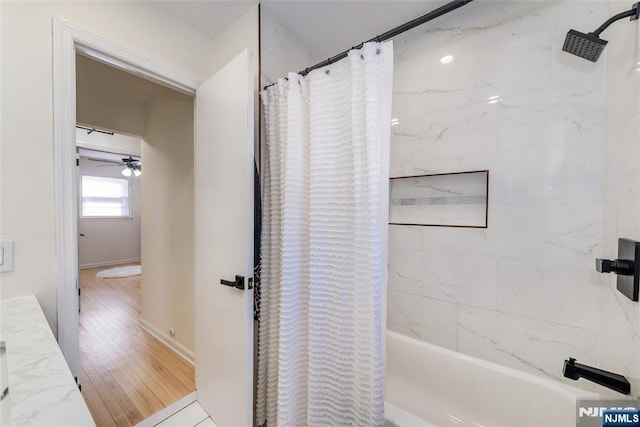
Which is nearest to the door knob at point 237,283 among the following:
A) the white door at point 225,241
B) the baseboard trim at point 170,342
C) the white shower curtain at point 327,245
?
the white door at point 225,241

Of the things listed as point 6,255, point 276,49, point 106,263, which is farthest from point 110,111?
point 106,263

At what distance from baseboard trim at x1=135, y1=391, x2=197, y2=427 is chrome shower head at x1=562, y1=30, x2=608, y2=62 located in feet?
9.37

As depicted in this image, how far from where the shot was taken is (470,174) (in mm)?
1508

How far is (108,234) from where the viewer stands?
5.88 m

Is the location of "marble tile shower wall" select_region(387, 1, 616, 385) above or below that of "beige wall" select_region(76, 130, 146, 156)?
below

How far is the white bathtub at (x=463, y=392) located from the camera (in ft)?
3.86

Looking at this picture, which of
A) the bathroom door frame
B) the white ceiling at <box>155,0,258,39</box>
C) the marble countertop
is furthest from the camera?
the white ceiling at <box>155,0,258,39</box>

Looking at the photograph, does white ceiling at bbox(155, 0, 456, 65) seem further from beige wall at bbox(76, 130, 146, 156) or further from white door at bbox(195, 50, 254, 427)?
beige wall at bbox(76, 130, 146, 156)

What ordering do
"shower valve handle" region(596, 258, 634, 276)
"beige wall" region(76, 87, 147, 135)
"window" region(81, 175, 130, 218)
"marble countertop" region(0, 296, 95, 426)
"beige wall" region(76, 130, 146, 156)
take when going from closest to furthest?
"marble countertop" region(0, 296, 95, 426) → "shower valve handle" region(596, 258, 634, 276) → "beige wall" region(76, 87, 147, 135) → "beige wall" region(76, 130, 146, 156) → "window" region(81, 175, 130, 218)

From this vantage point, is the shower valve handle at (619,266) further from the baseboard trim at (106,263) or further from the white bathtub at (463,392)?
the baseboard trim at (106,263)

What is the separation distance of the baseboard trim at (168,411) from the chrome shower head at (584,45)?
9.37 ft

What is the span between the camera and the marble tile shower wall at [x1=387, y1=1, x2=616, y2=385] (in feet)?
3.95

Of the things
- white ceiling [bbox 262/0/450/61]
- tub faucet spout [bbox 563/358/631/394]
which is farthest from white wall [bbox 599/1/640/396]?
white ceiling [bbox 262/0/450/61]

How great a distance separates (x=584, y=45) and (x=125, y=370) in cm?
350
